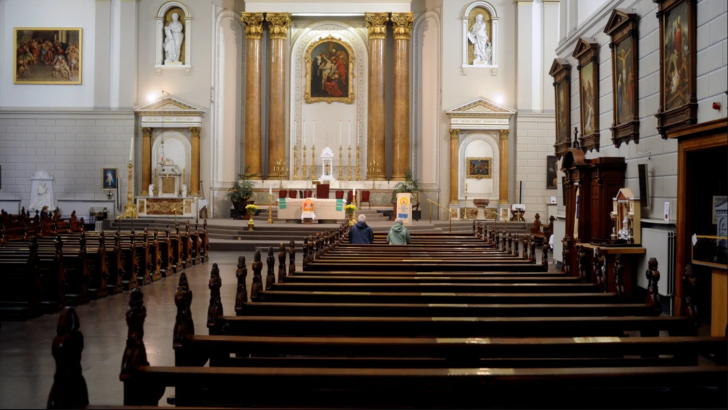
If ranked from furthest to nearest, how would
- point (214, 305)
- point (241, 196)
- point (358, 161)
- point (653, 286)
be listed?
1. point (358, 161)
2. point (241, 196)
3. point (653, 286)
4. point (214, 305)

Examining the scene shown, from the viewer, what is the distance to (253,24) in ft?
77.6

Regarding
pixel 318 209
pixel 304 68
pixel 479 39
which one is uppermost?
pixel 479 39

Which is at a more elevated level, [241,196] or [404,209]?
[241,196]

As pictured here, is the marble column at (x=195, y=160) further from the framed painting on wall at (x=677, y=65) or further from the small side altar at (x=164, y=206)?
the framed painting on wall at (x=677, y=65)

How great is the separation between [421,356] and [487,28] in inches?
852

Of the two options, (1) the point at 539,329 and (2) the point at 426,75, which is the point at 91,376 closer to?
(1) the point at 539,329

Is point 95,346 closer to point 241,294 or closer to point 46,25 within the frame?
point 241,294

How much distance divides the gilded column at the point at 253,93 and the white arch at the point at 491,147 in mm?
7535

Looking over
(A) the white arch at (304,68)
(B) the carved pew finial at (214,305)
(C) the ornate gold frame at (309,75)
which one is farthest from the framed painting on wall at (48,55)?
(B) the carved pew finial at (214,305)

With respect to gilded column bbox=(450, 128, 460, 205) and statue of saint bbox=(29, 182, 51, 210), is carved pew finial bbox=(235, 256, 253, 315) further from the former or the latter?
statue of saint bbox=(29, 182, 51, 210)

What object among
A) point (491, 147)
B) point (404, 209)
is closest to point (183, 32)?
point (404, 209)

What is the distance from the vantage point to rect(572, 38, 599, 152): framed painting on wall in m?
11.3

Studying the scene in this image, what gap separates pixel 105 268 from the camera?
9703 millimetres

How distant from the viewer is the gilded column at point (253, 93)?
23.7 m
